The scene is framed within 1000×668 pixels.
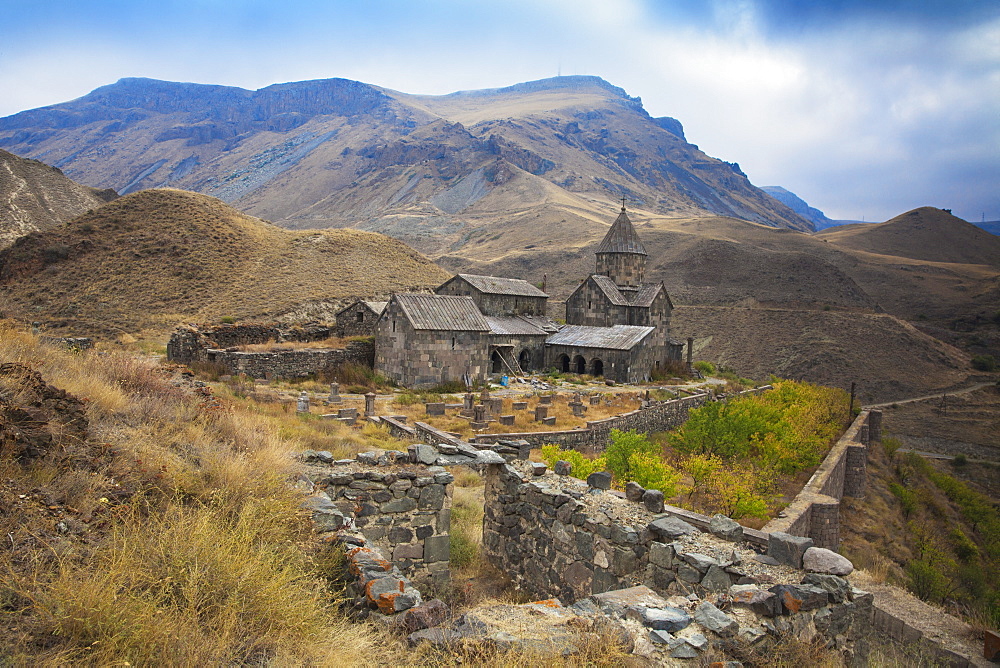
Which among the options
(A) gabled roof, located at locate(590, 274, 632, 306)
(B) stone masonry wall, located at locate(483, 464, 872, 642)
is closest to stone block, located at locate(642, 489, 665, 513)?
(B) stone masonry wall, located at locate(483, 464, 872, 642)

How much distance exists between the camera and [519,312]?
32.0 meters

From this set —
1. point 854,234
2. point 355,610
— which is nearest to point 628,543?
point 355,610

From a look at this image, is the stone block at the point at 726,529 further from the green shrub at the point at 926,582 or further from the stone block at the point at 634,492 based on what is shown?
the green shrub at the point at 926,582

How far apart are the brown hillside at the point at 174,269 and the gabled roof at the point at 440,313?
14.1 m

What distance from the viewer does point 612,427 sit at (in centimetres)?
1734

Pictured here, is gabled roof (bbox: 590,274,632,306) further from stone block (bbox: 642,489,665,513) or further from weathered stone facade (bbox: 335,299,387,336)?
stone block (bbox: 642,489,665,513)

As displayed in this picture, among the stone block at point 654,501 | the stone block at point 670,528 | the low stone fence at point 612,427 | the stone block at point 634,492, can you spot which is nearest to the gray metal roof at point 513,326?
the low stone fence at point 612,427

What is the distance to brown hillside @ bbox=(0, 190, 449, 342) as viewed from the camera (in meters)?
31.9

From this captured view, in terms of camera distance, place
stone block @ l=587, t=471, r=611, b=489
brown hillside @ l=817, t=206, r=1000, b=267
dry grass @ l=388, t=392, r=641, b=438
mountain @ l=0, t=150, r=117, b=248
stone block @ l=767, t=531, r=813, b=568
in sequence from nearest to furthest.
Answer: stone block @ l=767, t=531, r=813, b=568, stone block @ l=587, t=471, r=611, b=489, dry grass @ l=388, t=392, r=641, b=438, mountain @ l=0, t=150, r=117, b=248, brown hillside @ l=817, t=206, r=1000, b=267

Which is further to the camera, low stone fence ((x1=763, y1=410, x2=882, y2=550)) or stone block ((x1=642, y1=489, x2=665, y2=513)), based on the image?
low stone fence ((x1=763, y1=410, x2=882, y2=550))

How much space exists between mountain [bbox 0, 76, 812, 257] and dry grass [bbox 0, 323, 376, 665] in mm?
91271

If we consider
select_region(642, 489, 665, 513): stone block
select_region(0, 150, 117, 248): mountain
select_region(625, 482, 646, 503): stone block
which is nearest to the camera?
select_region(642, 489, 665, 513): stone block

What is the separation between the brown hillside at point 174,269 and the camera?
3189 centimetres

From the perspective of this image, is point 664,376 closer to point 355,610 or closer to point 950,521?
point 950,521
